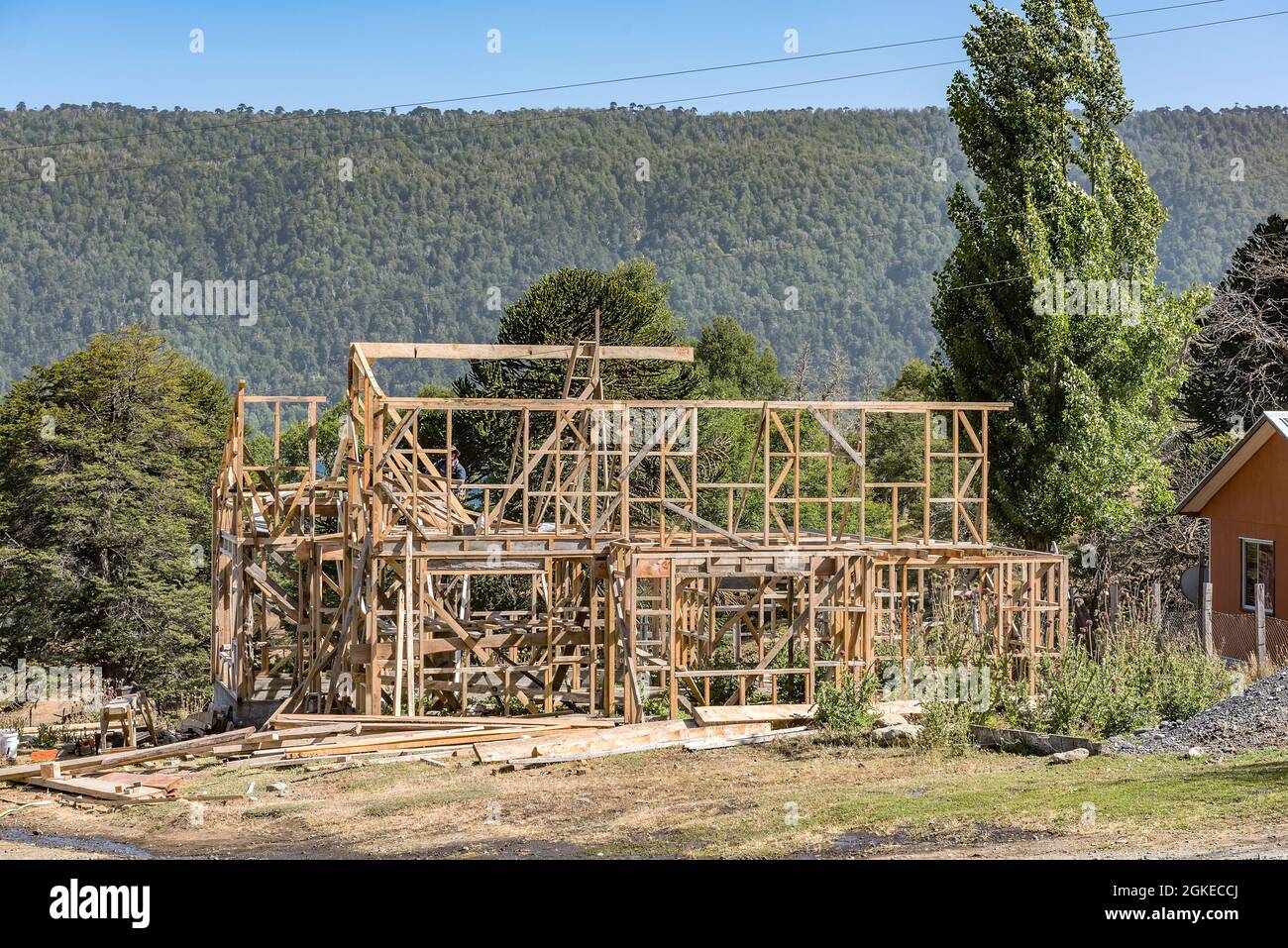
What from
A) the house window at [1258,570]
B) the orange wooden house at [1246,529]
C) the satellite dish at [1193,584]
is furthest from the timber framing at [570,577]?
the satellite dish at [1193,584]

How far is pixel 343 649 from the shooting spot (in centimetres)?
2016

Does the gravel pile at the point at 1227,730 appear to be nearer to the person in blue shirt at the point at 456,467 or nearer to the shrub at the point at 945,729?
the shrub at the point at 945,729

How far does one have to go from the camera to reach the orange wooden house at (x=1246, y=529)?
84.2 ft

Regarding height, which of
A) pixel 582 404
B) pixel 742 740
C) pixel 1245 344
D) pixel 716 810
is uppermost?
pixel 1245 344

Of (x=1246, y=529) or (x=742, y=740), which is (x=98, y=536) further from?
(x=1246, y=529)

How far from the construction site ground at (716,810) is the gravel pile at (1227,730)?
0.45 meters

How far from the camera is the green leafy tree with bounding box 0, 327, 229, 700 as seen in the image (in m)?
39.9

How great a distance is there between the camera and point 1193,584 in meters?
29.7

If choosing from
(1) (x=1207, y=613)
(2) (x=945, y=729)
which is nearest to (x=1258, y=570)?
(1) (x=1207, y=613)

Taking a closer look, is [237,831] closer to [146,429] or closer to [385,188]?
[146,429]

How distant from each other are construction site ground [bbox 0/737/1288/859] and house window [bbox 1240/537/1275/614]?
43.2 ft

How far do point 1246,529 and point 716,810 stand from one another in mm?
18016
